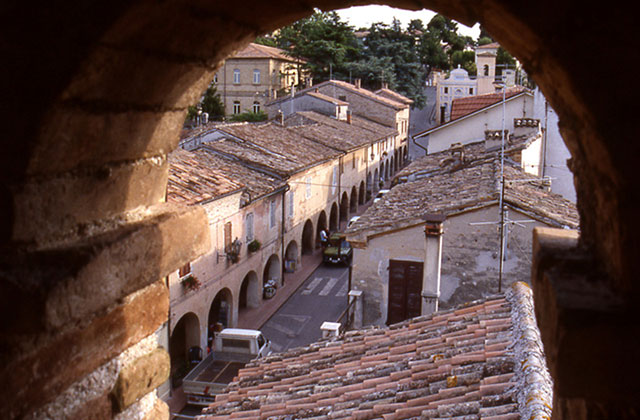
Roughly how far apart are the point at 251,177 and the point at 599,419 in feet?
68.1

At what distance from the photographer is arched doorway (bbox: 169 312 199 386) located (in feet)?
59.2

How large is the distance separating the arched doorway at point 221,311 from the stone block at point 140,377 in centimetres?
1752

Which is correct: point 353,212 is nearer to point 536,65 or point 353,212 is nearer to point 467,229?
point 467,229

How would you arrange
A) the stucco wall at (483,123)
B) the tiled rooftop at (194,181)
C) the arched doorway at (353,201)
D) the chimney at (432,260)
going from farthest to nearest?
1. the arched doorway at (353,201)
2. the stucco wall at (483,123)
3. the tiled rooftop at (194,181)
4. the chimney at (432,260)

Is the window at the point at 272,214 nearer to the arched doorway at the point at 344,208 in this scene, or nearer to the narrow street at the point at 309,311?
the narrow street at the point at 309,311

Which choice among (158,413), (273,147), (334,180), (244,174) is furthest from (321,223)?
(158,413)

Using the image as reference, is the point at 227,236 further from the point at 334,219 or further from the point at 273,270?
the point at 334,219

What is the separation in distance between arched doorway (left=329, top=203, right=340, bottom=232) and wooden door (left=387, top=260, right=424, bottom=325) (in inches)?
764

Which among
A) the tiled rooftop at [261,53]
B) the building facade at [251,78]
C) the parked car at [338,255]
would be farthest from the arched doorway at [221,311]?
the tiled rooftop at [261,53]

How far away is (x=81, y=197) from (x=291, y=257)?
2409 cm

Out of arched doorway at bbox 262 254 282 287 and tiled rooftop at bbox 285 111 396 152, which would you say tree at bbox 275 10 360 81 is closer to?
tiled rooftop at bbox 285 111 396 152

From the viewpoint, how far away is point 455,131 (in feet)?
82.4

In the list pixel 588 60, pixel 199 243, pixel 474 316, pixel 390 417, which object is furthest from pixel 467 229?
pixel 588 60

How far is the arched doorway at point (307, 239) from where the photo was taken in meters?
28.5
